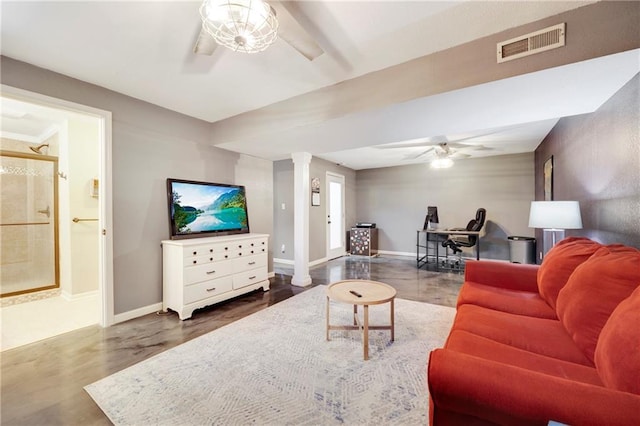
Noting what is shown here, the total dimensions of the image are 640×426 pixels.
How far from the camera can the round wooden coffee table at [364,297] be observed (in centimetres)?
201

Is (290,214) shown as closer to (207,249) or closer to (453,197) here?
(207,249)

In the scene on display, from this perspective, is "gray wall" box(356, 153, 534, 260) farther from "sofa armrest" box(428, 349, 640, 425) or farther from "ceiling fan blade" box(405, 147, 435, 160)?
"sofa armrest" box(428, 349, 640, 425)

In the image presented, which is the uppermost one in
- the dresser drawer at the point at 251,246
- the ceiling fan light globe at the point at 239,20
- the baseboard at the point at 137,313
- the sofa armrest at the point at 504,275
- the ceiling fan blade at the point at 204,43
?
the ceiling fan blade at the point at 204,43

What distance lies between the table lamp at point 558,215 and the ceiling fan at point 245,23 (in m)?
2.47

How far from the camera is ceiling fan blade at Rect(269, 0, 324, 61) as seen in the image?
4.41ft

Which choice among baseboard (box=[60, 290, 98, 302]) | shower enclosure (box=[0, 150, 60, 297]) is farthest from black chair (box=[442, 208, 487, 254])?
shower enclosure (box=[0, 150, 60, 297])

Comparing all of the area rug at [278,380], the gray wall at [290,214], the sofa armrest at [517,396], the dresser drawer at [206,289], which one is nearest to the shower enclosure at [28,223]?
the dresser drawer at [206,289]

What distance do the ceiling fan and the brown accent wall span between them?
85.6 inches

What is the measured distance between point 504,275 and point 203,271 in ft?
10.0

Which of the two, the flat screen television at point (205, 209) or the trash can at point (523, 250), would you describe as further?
the trash can at point (523, 250)

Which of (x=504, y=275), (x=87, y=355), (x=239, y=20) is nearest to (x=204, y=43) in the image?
(x=239, y=20)

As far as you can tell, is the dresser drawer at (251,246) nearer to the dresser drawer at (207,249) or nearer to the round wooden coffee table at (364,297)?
the dresser drawer at (207,249)

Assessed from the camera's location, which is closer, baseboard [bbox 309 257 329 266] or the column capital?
the column capital

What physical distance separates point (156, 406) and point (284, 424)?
791 millimetres
